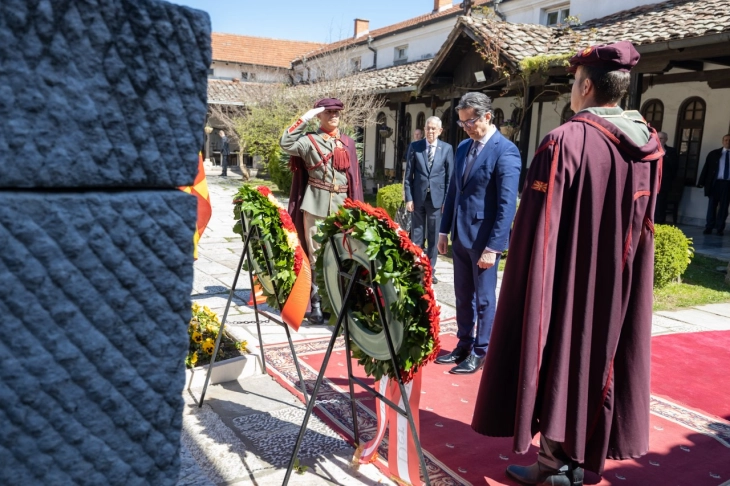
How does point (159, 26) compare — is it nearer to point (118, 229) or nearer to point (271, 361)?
point (118, 229)

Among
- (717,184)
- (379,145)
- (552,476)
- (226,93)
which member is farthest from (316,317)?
(226,93)

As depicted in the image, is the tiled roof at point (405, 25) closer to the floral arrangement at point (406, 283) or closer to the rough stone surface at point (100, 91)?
the floral arrangement at point (406, 283)

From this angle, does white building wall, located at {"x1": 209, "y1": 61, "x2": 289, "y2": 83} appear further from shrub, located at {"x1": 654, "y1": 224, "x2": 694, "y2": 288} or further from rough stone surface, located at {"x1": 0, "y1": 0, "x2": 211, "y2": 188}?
rough stone surface, located at {"x1": 0, "y1": 0, "x2": 211, "y2": 188}

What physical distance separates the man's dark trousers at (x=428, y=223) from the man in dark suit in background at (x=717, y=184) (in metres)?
7.01

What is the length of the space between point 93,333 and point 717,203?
13060 mm

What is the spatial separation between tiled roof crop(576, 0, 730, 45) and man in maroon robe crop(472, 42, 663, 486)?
7.36 metres

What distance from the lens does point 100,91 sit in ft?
2.47

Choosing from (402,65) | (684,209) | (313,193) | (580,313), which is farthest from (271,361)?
(402,65)

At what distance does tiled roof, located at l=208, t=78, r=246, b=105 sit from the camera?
96.1ft

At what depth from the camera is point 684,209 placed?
502 inches

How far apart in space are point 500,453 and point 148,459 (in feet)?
8.87

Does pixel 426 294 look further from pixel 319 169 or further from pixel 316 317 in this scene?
pixel 316 317

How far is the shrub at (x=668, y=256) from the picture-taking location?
722cm

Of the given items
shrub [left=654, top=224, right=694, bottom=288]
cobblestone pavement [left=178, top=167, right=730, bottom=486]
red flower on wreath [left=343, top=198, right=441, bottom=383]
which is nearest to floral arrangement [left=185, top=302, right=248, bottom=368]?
cobblestone pavement [left=178, top=167, right=730, bottom=486]
